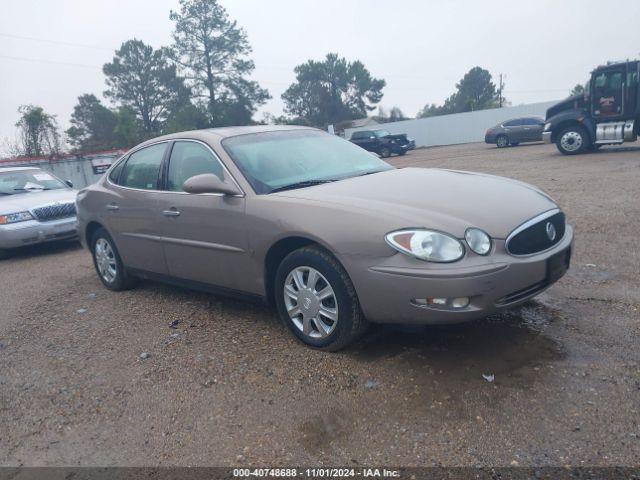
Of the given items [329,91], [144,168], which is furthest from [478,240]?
[329,91]

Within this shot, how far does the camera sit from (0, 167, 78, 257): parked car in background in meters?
8.27

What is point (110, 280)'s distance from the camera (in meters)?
5.82

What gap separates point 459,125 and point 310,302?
41.1 metres

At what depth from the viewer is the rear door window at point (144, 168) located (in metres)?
4.94

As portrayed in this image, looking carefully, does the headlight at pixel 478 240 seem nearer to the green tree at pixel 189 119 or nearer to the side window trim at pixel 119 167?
the side window trim at pixel 119 167

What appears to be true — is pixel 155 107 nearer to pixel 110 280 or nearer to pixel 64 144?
→ pixel 64 144

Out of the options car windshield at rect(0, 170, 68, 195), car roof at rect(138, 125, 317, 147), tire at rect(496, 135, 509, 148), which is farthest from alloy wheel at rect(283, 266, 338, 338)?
tire at rect(496, 135, 509, 148)

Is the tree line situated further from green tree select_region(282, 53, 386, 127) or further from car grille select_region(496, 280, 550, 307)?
car grille select_region(496, 280, 550, 307)

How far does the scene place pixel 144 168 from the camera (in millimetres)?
5137

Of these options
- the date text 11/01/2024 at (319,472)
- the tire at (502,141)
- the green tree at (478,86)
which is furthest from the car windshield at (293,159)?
the green tree at (478,86)

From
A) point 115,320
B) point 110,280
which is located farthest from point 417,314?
point 110,280

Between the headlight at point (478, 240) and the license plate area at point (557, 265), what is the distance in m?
0.50

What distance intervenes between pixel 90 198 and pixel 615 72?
50.3ft

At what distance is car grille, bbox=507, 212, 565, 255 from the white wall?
36020mm
